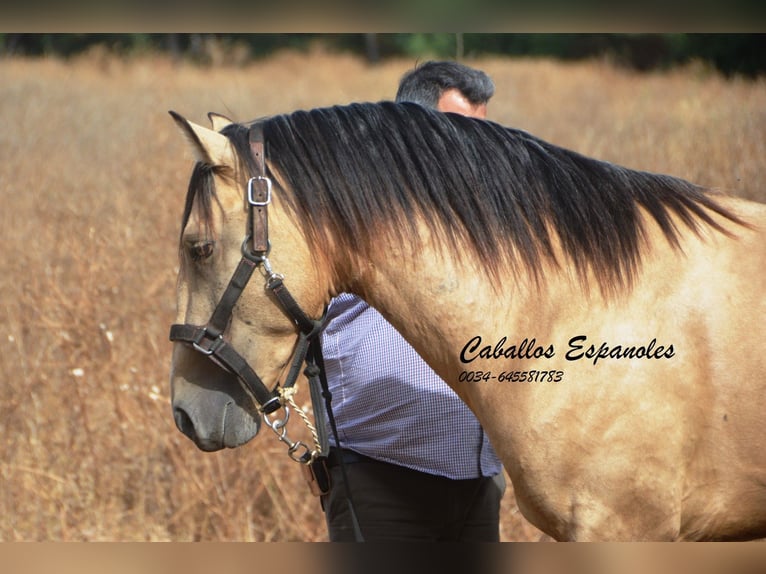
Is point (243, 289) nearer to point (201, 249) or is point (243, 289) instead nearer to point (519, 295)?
point (201, 249)

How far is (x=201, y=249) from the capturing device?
2018 millimetres

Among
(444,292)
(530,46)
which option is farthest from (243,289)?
(530,46)

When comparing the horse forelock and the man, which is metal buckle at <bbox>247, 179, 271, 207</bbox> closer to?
the horse forelock

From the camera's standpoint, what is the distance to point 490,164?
6.93ft

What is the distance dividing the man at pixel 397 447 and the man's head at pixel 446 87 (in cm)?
81

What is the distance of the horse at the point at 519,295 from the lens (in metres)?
1.96

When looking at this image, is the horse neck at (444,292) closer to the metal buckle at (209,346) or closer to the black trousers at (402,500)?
the metal buckle at (209,346)

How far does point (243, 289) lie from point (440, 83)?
52.7 inches

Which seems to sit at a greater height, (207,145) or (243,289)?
(207,145)

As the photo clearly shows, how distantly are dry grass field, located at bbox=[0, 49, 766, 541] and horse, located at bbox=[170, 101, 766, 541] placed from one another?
1.92m

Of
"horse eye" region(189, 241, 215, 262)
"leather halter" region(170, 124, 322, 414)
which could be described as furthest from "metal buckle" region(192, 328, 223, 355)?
"horse eye" region(189, 241, 215, 262)

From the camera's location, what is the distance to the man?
2.54 metres

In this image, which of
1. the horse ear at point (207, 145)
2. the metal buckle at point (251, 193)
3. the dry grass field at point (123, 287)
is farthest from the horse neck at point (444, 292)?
the dry grass field at point (123, 287)

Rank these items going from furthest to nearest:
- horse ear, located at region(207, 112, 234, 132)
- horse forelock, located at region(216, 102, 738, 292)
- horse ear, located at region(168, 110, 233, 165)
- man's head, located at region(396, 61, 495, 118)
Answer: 1. man's head, located at region(396, 61, 495, 118)
2. horse ear, located at region(207, 112, 234, 132)
3. horse forelock, located at region(216, 102, 738, 292)
4. horse ear, located at region(168, 110, 233, 165)
